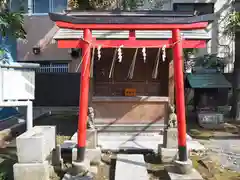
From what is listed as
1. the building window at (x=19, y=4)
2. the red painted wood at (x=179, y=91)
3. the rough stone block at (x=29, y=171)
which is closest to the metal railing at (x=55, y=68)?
the building window at (x=19, y=4)

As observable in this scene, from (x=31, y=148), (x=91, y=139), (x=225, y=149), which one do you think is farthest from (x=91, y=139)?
(x=225, y=149)

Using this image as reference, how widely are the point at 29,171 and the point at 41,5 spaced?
12290mm

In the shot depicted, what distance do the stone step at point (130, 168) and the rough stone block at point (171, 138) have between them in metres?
0.84

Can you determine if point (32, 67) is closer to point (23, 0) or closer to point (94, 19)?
point (94, 19)

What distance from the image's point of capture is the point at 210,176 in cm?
670

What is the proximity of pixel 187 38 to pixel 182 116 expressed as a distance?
2491mm

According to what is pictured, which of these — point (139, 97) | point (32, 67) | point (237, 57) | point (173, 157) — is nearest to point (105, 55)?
point (139, 97)

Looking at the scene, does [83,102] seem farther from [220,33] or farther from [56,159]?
[220,33]

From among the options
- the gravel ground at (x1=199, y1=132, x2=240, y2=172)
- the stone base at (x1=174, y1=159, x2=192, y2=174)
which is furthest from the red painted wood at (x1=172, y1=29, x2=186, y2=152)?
the gravel ground at (x1=199, y1=132, x2=240, y2=172)

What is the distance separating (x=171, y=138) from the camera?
24.9ft

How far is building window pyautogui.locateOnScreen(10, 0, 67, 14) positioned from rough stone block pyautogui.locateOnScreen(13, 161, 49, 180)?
38.1 feet

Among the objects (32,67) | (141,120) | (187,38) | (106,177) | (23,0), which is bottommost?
(106,177)

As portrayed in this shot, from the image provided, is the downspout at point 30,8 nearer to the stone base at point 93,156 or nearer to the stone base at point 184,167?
the stone base at point 93,156

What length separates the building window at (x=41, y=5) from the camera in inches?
625
